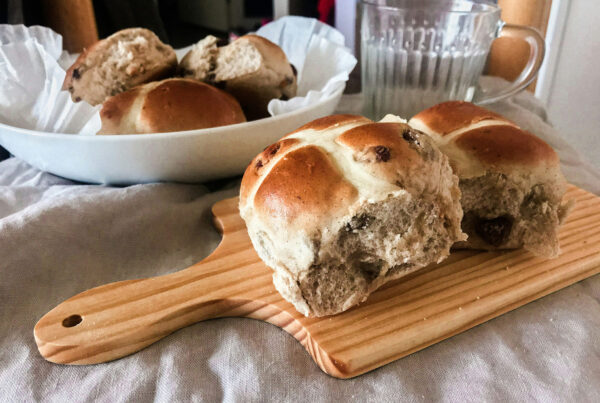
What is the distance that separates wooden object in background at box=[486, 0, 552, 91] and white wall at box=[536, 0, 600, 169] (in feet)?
0.50

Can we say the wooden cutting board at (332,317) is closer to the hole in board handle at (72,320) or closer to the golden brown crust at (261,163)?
the hole in board handle at (72,320)

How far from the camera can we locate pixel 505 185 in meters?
0.65

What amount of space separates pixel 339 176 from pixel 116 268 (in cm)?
40

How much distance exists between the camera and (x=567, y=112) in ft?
6.51

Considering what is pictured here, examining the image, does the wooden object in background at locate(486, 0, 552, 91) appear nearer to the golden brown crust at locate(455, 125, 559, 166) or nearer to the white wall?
the white wall

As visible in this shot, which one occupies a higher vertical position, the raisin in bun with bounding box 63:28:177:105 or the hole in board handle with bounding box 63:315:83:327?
the raisin in bun with bounding box 63:28:177:105

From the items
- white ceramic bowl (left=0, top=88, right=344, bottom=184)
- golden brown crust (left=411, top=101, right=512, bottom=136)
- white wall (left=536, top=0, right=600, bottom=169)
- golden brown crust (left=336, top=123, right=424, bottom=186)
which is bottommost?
white wall (left=536, top=0, right=600, bottom=169)

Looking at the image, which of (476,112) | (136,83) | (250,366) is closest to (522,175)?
(476,112)

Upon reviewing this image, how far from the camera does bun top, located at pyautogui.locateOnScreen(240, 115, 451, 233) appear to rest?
1.72ft

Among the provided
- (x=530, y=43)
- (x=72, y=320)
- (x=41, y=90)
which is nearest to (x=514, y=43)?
(x=530, y=43)

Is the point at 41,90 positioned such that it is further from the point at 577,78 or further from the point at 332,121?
the point at 577,78

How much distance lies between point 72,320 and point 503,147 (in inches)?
24.1

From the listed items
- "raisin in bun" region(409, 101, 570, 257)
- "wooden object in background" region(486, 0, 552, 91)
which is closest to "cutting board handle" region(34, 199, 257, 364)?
"raisin in bun" region(409, 101, 570, 257)

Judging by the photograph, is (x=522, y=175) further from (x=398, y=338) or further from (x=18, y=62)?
(x=18, y=62)
